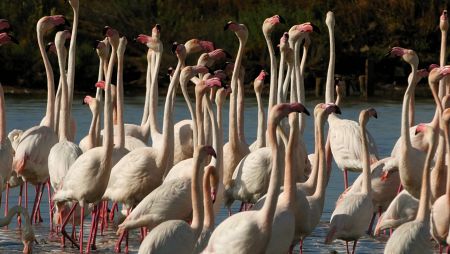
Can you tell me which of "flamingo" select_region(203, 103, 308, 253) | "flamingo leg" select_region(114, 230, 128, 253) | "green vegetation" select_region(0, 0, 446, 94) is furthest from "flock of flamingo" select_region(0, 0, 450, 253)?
"green vegetation" select_region(0, 0, 446, 94)

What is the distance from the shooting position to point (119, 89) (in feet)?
44.3

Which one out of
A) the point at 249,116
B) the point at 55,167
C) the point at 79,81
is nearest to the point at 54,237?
the point at 55,167

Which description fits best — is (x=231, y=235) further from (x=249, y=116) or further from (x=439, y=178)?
(x=249, y=116)

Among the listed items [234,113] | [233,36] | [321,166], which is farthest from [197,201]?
[233,36]

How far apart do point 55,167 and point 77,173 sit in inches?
33.1

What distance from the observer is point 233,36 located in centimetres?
3169

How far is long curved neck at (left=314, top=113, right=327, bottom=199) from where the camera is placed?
9719 millimetres

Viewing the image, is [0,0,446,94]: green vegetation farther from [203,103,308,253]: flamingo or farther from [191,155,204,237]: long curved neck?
[203,103,308,253]: flamingo

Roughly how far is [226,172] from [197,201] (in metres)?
3.30

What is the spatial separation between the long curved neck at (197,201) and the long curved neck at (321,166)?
48.9 inches

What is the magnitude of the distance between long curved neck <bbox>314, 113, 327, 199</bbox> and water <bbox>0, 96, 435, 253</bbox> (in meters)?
1.16

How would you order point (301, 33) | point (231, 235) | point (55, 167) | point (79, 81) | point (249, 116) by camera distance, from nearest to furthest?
1. point (231, 235)
2. point (55, 167)
3. point (301, 33)
4. point (249, 116)
5. point (79, 81)

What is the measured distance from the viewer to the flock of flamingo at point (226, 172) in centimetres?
842

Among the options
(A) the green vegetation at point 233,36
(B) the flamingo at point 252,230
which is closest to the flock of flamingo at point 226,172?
(B) the flamingo at point 252,230
